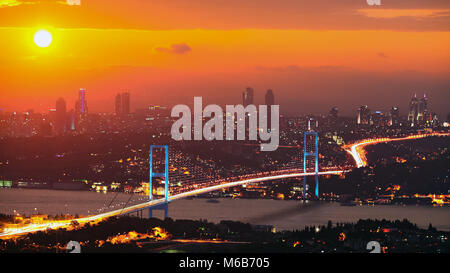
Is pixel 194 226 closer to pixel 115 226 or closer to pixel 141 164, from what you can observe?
pixel 115 226

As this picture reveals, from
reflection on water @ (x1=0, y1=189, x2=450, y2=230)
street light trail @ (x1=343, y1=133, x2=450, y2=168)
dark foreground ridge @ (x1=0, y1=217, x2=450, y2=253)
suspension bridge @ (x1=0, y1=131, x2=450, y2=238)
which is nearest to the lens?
dark foreground ridge @ (x1=0, y1=217, x2=450, y2=253)

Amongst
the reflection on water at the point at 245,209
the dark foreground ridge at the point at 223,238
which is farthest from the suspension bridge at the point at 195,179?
the dark foreground ridge at the point at 223,238

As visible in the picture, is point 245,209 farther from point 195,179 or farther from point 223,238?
point 223,238

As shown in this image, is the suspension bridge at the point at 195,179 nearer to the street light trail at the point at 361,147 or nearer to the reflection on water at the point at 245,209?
the street light trail at the point at 361,147

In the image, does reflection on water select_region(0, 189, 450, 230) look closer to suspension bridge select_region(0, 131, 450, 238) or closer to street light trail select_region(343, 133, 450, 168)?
suspension bridge select_region(0, 131, 450, 238)

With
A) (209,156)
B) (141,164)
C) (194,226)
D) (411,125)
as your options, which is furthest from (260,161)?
(194,226)

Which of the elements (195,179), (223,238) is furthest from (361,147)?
(223,238)

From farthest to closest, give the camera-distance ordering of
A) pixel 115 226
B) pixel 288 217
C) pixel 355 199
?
1. pixel 355 199
2. pixel 288 217
3. pixel 115 226

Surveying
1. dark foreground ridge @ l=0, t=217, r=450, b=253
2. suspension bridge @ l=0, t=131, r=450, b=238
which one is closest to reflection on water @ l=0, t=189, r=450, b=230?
suspension bridge @ l=0, t=131, r=450, b=238
